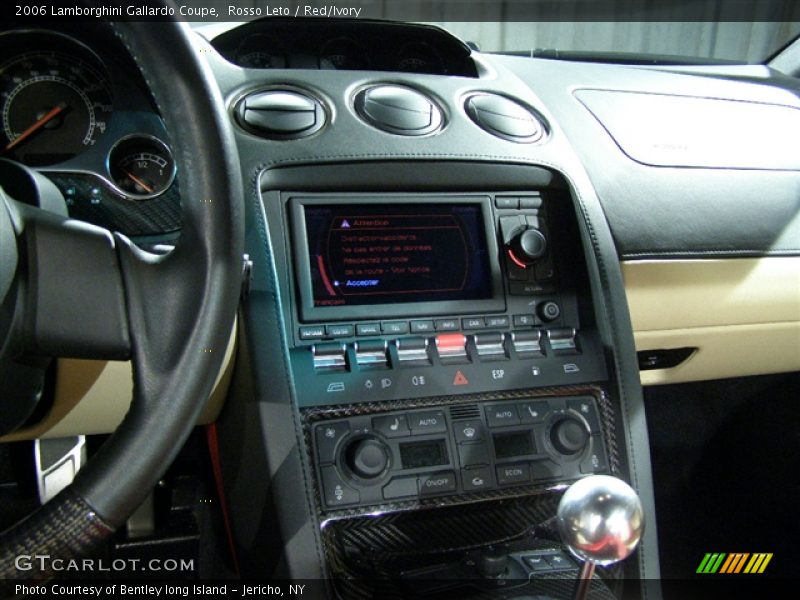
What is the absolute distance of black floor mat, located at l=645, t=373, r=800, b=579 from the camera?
174cm

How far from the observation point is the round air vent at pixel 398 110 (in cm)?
106

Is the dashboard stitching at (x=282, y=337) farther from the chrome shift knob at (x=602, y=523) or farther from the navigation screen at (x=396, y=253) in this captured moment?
the chrome shift knob at (x=602, y=523)

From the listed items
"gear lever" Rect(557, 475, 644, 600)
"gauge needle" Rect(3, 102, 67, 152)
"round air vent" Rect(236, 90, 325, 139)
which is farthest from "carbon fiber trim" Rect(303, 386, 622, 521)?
"gauge needle" Rect(3, 102, 67, 152)

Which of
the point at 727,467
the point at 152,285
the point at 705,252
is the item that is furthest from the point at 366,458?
the point at 727,467

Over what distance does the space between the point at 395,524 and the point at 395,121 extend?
0.53 meters

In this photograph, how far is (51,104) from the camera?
963 mm

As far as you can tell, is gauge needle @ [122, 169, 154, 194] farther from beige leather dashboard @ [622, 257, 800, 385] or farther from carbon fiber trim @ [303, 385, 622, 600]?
beige leather dashboard @ [622, 257, 800, 385]

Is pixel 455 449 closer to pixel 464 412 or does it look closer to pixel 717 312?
pixel 464 412

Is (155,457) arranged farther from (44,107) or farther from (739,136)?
(739,136)

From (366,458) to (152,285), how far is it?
0.38 meters

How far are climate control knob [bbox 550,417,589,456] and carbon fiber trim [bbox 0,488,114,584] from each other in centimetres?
60

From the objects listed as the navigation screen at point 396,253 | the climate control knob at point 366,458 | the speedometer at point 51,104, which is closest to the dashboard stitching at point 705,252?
the navigation screen at point 396,253

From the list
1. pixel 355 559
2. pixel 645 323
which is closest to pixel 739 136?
pixel 645 323

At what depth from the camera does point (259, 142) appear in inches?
38.9
